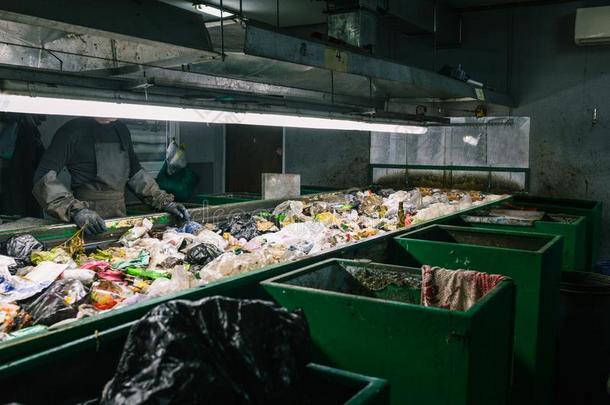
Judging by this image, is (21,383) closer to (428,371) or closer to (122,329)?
(122,329)

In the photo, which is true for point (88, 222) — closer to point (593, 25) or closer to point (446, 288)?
point (446, 288)

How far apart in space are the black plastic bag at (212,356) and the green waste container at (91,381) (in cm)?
11

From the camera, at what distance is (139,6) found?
2252mm

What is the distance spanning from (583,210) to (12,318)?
5597 millimetres

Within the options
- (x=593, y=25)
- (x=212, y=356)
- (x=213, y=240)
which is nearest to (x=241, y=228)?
(x=213, y=240)

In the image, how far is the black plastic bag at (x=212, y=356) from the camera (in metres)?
1.21

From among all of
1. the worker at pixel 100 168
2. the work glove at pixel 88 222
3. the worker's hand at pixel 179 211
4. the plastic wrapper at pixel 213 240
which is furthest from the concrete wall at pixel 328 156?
the work glove at pixel 88 222

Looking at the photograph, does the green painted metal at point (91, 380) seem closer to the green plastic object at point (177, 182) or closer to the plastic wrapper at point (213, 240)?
the plastic wrapper at point (213, 240)

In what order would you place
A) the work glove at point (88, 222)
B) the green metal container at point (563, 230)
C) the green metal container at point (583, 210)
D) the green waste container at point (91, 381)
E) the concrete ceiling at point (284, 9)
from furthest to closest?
the concrete ceiling at point (284, 9) < the green metal container at point (583, 210) < the green metal container at point (563, 230) < the work glove at point (88, 222) < the green waste container at point (91, 381)

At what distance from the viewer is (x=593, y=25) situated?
6.68 m

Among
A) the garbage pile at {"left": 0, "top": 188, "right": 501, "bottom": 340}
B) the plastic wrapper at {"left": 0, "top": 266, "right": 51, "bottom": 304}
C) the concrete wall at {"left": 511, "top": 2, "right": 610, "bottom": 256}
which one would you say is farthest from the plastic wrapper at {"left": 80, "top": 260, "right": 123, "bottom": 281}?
the concrete wall at {"left": 511, "top": 2, "right": 610, "bottom": 256}

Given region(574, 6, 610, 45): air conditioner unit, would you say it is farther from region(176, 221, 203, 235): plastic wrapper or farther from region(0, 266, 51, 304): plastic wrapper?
region(0, 266, 51, 304): plastic wrapper

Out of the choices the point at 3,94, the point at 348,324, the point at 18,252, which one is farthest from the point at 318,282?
the point at 18,252

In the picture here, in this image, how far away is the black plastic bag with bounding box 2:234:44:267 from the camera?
10.7 ft
